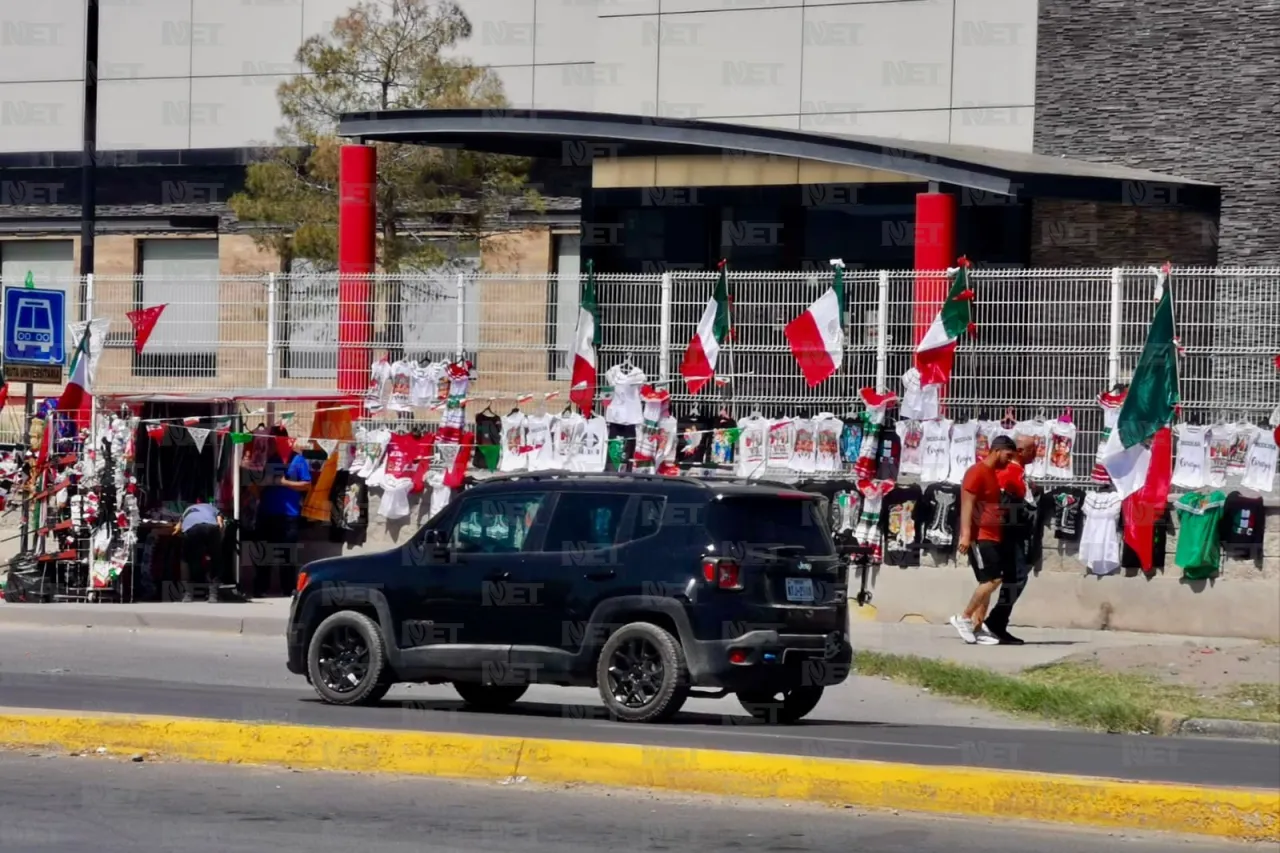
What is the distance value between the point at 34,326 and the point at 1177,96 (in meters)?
14.3

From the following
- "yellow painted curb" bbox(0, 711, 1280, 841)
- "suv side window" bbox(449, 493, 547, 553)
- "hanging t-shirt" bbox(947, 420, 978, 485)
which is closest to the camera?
"yellow painted curb" bbox(0, 711, 1280, 841)

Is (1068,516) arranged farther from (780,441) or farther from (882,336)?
(780,441)

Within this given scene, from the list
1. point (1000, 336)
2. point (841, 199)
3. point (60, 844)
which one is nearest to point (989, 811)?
point (60, 844)

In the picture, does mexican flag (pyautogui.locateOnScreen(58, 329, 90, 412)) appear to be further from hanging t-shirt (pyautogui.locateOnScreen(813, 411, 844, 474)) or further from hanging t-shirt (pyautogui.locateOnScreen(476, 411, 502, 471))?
hanging t-shirt (pyautogui.locateOnScreen(813, 411, 844, 474))

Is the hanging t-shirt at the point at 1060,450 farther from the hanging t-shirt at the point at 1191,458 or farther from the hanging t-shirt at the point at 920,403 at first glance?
the hanging t-shirt at the point at 920,403

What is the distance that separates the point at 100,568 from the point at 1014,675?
1000cm

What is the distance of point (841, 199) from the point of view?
27.8 m

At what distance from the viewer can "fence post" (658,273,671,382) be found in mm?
22062

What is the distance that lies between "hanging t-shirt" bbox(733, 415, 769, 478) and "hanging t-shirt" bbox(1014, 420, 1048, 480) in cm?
267

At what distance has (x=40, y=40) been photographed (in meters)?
38.5

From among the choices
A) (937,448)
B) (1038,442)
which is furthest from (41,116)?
(1038,442)

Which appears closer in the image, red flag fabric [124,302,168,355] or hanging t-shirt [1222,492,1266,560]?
hanging t-shirt [1222,492,1266,560]

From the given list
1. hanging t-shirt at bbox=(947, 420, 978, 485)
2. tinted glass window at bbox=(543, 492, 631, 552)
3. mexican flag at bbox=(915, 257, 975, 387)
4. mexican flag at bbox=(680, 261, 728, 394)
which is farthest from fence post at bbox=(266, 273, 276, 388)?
tinted glass window at bbox=(543, 492, 631, 552)

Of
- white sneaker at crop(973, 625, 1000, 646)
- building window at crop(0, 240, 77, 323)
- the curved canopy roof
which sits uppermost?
the curved canopy roof
